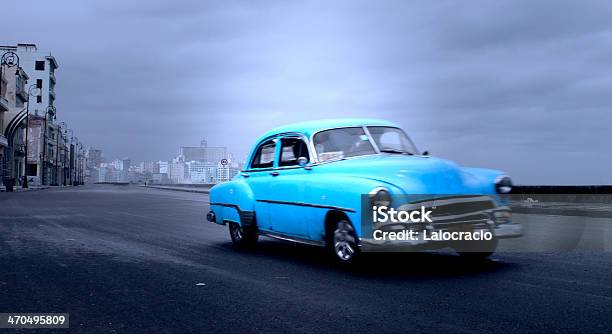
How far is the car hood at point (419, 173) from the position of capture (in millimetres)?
5762

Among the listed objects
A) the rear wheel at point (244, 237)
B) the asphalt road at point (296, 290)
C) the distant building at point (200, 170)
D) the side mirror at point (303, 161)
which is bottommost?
the asphalt road at point (296, 290)

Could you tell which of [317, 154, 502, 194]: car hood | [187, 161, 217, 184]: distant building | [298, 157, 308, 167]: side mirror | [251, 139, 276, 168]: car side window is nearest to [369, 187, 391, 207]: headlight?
[317, 154, 502, 194]: car hood

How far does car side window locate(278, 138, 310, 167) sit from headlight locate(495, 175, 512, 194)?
2.38m

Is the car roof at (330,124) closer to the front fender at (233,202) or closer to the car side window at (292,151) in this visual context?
the car side window at (292,151)

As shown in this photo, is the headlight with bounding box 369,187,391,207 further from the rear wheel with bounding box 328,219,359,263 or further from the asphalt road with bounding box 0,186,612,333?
the asphalt road with bounding box 0,186,612,333

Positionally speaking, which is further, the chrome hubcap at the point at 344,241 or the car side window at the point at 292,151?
the car side window at the point at 292,151

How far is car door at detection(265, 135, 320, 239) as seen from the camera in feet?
21.9

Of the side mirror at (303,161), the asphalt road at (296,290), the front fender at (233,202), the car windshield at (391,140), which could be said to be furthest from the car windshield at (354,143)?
the front fender at (233,202)

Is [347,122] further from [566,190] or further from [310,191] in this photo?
[566,190]

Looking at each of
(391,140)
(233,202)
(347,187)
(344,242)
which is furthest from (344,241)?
(233,202)

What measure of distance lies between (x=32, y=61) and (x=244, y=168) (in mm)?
108671

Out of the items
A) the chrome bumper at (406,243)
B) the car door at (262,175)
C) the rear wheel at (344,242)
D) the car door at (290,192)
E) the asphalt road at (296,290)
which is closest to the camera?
the asphalt road at (296,290)

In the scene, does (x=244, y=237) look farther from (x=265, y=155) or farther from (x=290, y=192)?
(x=290, y=192)

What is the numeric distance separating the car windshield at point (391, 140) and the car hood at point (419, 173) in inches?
9.9
